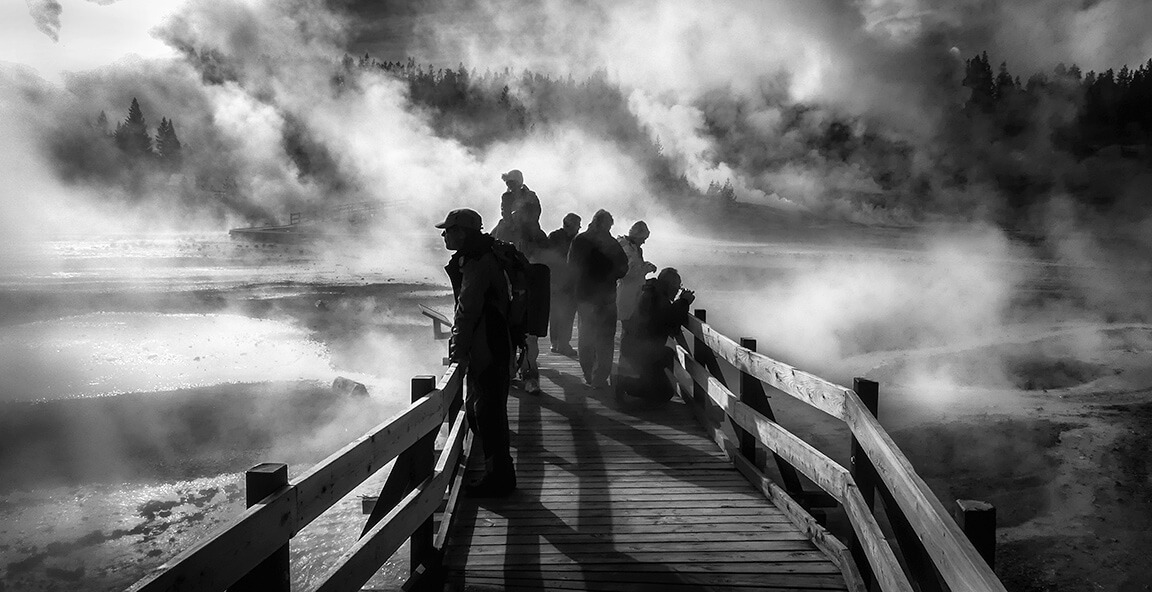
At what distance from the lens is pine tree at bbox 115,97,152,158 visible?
92.0 meters

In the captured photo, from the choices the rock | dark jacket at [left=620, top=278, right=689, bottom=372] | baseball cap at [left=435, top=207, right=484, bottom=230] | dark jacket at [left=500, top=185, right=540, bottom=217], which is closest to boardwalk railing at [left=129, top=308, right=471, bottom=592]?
baseball cap at [left=435, top=207, right=484, bottom=230]

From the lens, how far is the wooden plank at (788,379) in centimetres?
397

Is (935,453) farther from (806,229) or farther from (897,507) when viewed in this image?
(806,229)

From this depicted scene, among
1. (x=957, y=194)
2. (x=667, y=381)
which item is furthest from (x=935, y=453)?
(x=957, y=194)

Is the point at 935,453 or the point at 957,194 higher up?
the point at 957,194

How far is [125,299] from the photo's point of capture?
23.7m

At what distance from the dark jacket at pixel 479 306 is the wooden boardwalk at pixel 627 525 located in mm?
1015

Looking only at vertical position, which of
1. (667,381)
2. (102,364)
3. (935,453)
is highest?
(667,381)

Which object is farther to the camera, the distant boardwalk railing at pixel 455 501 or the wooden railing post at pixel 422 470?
the wooden railing post at pixel 422 470

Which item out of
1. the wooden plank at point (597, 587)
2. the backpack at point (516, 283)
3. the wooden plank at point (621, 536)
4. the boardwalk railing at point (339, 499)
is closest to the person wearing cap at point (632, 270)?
the backpack at point (516, 283)

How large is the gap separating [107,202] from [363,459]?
270ft

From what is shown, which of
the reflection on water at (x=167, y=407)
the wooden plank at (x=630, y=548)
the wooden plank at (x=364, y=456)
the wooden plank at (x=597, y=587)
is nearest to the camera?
the wooden plank at (x=364, y=456)

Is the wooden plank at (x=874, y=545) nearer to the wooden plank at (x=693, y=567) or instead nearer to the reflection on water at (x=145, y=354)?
the wooden plank at (x=693, y=567)

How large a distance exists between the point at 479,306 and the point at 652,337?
2.97m
